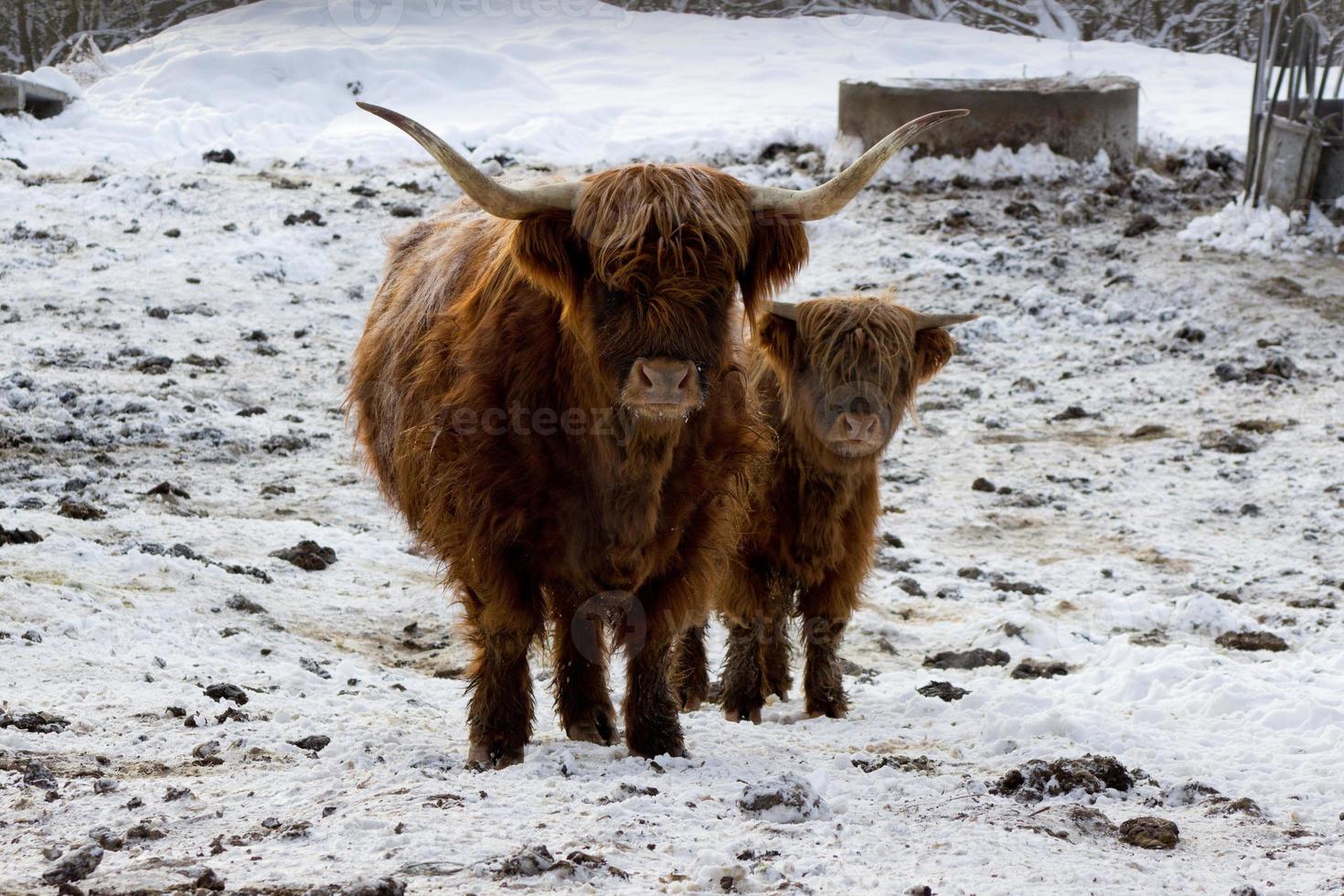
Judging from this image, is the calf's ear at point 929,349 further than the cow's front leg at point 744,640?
Yes

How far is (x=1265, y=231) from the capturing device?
10.6m

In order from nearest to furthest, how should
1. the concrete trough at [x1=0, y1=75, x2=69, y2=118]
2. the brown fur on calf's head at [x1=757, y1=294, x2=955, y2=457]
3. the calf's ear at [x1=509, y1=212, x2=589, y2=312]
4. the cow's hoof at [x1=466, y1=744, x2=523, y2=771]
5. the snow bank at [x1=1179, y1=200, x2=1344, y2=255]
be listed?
the calf's ear at [x1=509, y1=212, x2=589, y2=312]
the cow's hoof at [x1=466, y1=744, x2=523, y2=771]
the brown fur on calf's head at [x1=757, y1=294, x2=955, y2=457]
the snow bank at [x1=1179, y1=200, x2=1344, y2=255]
the concrete trough at [x1=0, y1=75, x2=69, y2=118]

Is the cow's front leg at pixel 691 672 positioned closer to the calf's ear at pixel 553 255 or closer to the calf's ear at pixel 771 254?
the calf's ear at pixel 771 254

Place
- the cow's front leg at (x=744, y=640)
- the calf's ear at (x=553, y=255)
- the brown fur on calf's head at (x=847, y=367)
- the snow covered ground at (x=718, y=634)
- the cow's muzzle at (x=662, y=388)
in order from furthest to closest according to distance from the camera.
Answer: the cow's front leg at (x=744, y=640) → the brown fur on calf's head at (x=847, y=367) → the calf's ear at (x=553, y=255) → the cow's muzzle at (x=662, y=388) → the snow covered ground at (x=718, y=634)

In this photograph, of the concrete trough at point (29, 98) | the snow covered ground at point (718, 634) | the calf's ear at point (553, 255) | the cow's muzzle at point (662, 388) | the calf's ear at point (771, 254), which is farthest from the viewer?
the concrete trough at point (29, 98)

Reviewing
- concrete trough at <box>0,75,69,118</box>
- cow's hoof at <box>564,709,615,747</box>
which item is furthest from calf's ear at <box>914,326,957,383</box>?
concrete trough at <box>0,75,69,118</box>

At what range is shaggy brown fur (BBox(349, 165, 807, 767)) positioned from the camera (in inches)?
139

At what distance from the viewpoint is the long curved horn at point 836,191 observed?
3566 mm

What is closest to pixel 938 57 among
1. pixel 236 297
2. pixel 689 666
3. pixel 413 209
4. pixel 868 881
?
pixel 413 209

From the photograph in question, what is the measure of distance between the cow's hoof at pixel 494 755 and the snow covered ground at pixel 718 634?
0.13 m

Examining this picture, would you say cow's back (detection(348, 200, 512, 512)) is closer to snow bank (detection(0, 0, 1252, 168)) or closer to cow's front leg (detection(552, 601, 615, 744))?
cow's front leg (detection(552, 601, 615, 744))

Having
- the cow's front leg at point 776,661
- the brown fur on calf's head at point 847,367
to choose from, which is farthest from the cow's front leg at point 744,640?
the brown fur on calf's head at point 847,367

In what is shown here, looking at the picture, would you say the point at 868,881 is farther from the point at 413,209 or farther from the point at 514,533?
the point at 413,209

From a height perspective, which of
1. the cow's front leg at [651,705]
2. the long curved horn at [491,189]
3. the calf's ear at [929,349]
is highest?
the long curved horn at [491,189]
